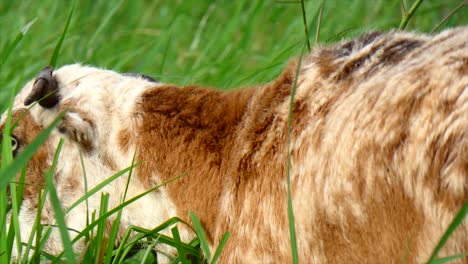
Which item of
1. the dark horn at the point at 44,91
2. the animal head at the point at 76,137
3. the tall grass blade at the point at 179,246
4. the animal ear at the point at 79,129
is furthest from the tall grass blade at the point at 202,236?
the dark horn at the point at 44,91

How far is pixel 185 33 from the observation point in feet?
24.0

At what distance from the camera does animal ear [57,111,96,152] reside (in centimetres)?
394

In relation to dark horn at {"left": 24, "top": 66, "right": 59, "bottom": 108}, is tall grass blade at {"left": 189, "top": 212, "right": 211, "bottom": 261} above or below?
below

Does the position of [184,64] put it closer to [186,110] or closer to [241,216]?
[186,110]

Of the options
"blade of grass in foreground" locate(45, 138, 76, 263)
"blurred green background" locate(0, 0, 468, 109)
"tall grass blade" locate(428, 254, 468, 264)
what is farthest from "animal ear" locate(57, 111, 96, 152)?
"tall grass blade" locate(428, 254, 468, 264)

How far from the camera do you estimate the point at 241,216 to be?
3.55 metres

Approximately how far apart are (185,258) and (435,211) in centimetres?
107

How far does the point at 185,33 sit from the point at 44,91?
3380 mm

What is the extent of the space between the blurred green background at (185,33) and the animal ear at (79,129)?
1.10 metres

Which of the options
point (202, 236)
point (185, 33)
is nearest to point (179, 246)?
point (202, 236)

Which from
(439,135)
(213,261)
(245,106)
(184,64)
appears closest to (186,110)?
(245,106)

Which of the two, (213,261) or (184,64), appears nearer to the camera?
(213,261)

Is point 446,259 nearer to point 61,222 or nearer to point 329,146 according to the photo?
point 329,146

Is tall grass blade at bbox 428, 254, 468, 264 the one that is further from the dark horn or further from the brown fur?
Result: the dark horn
